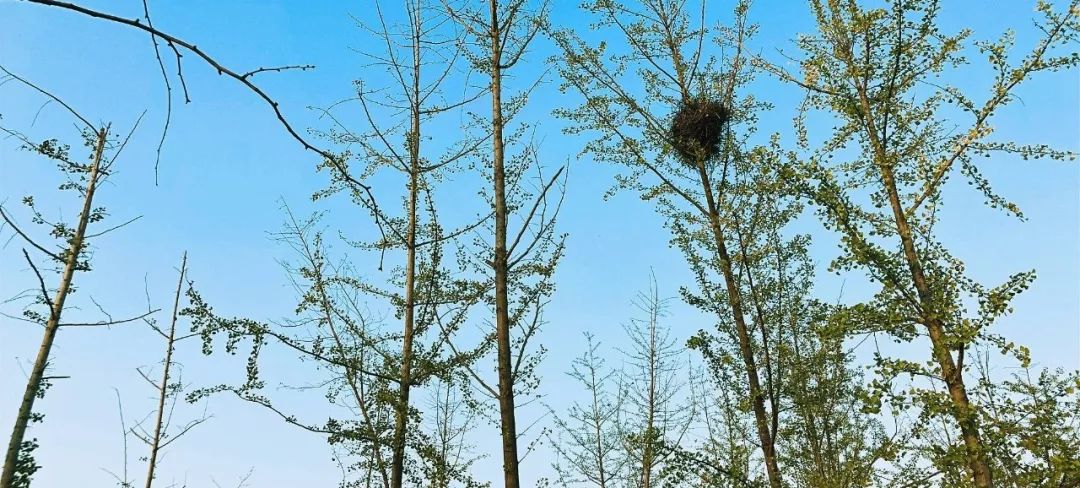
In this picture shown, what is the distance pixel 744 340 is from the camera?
8.81m

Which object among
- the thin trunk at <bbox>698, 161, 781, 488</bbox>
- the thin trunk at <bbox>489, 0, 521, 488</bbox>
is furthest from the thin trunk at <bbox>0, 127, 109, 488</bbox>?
the thin trunk at <bbox>698, 161, 781, 488</bbox>

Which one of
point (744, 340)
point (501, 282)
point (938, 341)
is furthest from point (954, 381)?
point (501, 282)

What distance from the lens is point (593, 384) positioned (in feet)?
61.9

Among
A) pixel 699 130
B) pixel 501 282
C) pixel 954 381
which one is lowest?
pixel 954 381

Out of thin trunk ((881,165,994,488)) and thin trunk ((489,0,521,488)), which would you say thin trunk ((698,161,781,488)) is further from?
thin trunk ((489,0,521,488))

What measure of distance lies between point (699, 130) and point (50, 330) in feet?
26.4

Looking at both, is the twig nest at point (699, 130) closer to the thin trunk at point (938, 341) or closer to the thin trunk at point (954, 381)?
the thin trunk at point (938, 341)

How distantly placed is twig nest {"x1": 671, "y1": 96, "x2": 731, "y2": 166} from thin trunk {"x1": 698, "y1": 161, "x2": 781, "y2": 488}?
0.22 m

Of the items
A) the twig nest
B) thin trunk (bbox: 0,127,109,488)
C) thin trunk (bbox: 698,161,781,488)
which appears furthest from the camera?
the twig nest

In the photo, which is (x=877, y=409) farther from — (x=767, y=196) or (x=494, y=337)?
(x=494, y=337)

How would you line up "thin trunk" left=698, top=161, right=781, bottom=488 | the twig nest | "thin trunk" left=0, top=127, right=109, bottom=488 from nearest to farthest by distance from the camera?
"thin trunk" left=0, top=127, right=109, bottom=488 → "thin trunk" left=698, top=161, right=781, bottom=488 → the twig nest

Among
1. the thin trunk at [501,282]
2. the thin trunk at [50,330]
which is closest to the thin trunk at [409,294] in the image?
the thin trunk at [501,282]

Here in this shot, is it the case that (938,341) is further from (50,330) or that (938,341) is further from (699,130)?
(50,330)

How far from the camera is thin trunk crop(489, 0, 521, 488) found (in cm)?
642
